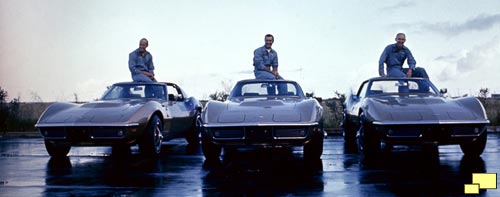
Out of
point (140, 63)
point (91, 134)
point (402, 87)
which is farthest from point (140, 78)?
point (402, 87)

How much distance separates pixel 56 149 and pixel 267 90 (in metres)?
3.48

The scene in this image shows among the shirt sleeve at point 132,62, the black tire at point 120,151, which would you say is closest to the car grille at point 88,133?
the black tire at point 120,151

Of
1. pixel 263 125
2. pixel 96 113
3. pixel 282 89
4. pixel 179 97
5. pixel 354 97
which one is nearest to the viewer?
pixel 263 125

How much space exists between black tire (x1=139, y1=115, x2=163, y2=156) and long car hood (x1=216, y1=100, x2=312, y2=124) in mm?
1380

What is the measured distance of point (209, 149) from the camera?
909 cm

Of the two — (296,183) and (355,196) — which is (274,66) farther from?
(355,196)

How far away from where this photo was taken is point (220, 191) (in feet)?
20.0

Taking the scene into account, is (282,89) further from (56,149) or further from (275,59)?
(56,149)

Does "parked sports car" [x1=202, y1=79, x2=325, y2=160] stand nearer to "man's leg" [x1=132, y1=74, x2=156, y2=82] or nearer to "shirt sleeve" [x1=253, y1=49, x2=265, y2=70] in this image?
"shirt sleeve" [x1=253, y1=49, x2=265, y2=70]

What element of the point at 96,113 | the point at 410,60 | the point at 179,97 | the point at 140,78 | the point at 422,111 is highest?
the point at 410,60

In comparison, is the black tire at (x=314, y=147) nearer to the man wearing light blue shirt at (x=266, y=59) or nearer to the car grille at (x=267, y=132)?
the car grille at (x=267, y=132)

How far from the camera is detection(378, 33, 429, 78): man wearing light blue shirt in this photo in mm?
11523

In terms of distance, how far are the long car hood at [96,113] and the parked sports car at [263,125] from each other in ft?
4.40

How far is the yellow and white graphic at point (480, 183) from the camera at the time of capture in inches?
232
